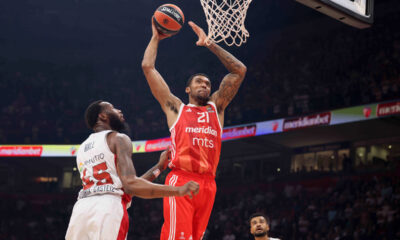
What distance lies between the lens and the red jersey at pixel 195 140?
14.7 ft

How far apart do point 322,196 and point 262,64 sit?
741 cm

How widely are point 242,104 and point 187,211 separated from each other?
1452 centimetres

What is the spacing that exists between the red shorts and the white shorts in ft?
2.86

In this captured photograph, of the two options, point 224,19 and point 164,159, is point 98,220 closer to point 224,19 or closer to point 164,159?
point 164,159

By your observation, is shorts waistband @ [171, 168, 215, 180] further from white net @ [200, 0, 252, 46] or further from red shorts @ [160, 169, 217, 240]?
white net @ [200, 0, 252, 46]

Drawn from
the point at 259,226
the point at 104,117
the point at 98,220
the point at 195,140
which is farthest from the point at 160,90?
the point at 259,226

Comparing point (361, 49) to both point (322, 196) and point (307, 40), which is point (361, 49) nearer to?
point (307, 40)

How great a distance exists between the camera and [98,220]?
10.9ft

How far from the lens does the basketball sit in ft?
15.9

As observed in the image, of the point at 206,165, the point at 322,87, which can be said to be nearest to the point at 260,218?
the point at 206,165

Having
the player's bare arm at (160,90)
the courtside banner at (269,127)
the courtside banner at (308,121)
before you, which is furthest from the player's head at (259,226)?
the courtside banner at (269,127)

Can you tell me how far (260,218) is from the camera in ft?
21.4

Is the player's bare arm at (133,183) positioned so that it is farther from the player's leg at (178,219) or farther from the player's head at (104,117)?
the player's leg at (178,219)

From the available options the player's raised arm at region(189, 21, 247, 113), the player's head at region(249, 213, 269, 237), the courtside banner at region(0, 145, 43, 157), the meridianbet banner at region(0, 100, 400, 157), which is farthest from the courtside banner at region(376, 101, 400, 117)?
the courtside banner at region(0, 145, 43, 157)
